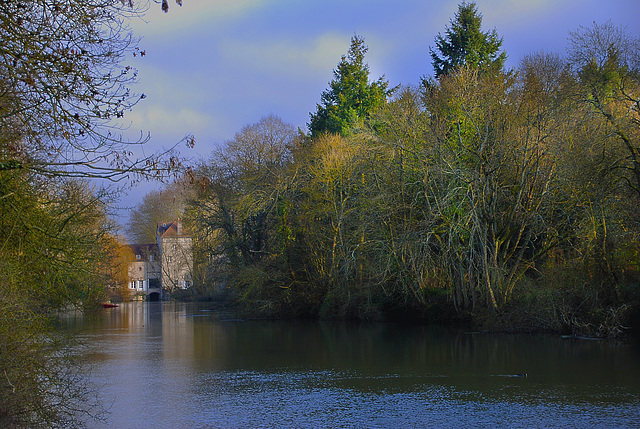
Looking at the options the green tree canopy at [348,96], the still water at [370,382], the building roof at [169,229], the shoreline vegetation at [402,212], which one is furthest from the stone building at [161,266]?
the still water at [370,382]

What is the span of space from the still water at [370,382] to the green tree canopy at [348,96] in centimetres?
2486

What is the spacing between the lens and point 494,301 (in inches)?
945

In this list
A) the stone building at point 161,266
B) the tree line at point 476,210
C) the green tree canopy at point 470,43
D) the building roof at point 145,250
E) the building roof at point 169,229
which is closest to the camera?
the tree line at point 476,210

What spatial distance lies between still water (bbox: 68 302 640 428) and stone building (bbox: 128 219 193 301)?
48209mm

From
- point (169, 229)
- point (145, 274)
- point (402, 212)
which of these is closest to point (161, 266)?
point (169, 229)

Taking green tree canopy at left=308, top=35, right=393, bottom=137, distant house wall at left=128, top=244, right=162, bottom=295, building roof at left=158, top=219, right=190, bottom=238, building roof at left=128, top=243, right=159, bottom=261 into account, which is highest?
green tree canopy at left=308, top=35, right=393, bottom=137

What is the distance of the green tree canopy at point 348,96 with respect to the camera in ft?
153

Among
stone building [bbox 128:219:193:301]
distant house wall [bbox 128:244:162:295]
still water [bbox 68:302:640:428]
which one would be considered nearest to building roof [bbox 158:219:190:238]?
stone building [bbox 128:219:193:301]

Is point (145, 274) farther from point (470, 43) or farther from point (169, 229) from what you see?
Answer: point (470, 43)

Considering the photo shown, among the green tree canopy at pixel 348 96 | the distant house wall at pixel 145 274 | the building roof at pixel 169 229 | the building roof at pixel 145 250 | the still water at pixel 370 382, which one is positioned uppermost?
the green tree canopy at pixel 348 96

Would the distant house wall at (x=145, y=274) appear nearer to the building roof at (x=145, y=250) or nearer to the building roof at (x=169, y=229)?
the building roof at (x=145, y=250)

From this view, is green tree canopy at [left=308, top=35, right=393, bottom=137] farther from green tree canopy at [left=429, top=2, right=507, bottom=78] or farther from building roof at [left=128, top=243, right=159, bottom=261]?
building roof at [left=128, top=243, right=159, bottom=261]

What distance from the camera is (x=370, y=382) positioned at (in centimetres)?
1457

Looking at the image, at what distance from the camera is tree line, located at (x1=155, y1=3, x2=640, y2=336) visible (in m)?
21.1
